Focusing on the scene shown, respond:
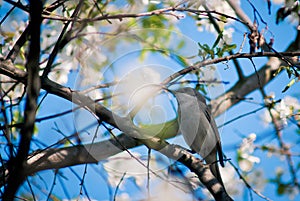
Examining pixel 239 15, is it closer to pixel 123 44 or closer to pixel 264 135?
pixel 264 135

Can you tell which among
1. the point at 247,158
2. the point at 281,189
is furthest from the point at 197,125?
the point at 281,189

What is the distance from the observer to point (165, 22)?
10.1 ft

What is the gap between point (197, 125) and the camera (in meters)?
3.14

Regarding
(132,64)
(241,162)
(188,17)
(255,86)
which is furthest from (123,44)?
(255,86)

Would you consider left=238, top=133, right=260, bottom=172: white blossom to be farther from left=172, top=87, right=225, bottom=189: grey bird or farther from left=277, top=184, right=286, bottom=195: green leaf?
left=277, top=184, right=286, bottom=195: green leaf

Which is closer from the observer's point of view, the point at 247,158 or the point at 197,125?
the point at 197,125

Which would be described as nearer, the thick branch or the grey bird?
the thick branch

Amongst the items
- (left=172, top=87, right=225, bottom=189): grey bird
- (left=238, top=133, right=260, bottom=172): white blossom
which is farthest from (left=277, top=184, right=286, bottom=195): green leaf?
(left=172, top=87, right=225, bottom=189): grey bird

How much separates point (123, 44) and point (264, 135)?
190 cm

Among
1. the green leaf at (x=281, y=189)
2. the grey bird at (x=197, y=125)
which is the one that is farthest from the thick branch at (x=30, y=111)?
the green leaf at (x=281, y=189)

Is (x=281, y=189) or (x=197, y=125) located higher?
(x=281, y=189)

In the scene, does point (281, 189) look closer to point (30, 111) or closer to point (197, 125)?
point (197, 125)

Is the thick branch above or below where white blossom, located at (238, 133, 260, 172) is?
below

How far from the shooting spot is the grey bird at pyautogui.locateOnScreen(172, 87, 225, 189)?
3.06m
